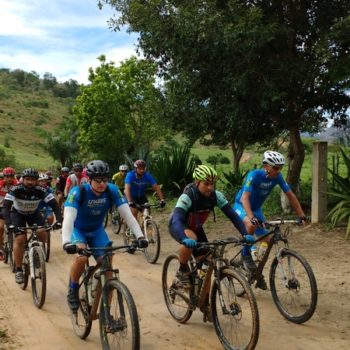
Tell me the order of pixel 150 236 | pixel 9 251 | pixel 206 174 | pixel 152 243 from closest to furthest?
pixel 206 174, pixel 9 251, pixel 152 243, pixel 150 236

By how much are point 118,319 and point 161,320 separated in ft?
5.62

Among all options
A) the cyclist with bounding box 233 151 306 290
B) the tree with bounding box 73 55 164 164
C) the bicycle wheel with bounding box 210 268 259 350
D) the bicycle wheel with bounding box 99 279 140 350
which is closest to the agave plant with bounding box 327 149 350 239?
the cyclist with bounding box 233 151 306 290

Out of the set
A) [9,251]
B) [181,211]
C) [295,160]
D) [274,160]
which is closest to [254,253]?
[274,160]

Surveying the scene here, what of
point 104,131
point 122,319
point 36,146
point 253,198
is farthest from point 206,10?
point 36,146

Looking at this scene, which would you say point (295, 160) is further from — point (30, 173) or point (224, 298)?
point (224, 298)

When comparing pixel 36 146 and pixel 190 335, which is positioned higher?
pixel 36 146

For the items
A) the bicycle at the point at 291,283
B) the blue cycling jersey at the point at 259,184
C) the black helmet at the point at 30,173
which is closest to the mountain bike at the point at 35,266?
the black helmet at the point at 30,173

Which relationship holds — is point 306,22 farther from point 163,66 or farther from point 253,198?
point 253,198

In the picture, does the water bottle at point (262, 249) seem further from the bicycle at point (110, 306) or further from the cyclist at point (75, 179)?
the cyclist at point (75, 179)

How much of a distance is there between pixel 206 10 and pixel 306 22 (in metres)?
2.43

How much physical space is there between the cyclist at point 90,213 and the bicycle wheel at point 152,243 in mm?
3837

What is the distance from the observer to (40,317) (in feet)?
22.2

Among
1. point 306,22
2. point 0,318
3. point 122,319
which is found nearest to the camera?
point 122,319

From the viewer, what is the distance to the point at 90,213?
19.8 feet
